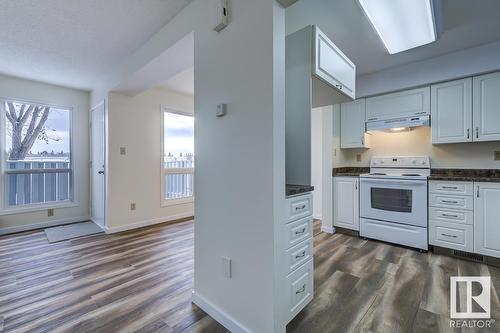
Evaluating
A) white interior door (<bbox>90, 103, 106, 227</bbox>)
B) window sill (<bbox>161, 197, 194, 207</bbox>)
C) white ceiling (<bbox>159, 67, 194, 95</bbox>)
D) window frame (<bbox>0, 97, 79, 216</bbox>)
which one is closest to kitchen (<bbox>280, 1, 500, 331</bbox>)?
white ceiling (<bbox>159, 67, 194, 95</bbox>)

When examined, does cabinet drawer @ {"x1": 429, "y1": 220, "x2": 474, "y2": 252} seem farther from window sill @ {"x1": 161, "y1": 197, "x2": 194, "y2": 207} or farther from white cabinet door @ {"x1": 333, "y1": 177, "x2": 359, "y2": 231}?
window sill @ {"x1": 161, "y1": 197, "x2": 194, "y2": 207}

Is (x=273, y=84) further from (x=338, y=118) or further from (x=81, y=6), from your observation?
(x=338, y=118)

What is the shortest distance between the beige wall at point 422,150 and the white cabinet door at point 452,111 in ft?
0.95

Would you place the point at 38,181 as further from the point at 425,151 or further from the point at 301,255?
the point at 425,151

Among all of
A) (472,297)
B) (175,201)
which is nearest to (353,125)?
(472,297)

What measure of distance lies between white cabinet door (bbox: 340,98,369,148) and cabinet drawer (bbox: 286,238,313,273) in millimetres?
2495

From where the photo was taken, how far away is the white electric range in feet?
9.50

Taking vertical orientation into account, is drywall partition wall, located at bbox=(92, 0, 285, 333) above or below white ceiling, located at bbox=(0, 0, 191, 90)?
below

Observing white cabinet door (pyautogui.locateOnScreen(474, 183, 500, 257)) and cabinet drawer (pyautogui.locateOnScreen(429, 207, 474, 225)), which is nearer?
white cabinet door (pyautogui.locateOnScreen(474, 183, 500, 257))

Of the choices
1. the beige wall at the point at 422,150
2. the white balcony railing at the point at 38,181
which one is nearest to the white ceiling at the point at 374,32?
the beige wall at the point at 422,150

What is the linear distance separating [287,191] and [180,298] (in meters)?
1.29

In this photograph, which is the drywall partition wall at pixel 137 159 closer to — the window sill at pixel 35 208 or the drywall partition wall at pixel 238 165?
the window sill at pixel 35 208

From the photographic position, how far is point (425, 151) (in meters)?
3.32

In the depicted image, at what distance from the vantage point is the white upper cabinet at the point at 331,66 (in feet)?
5.39
